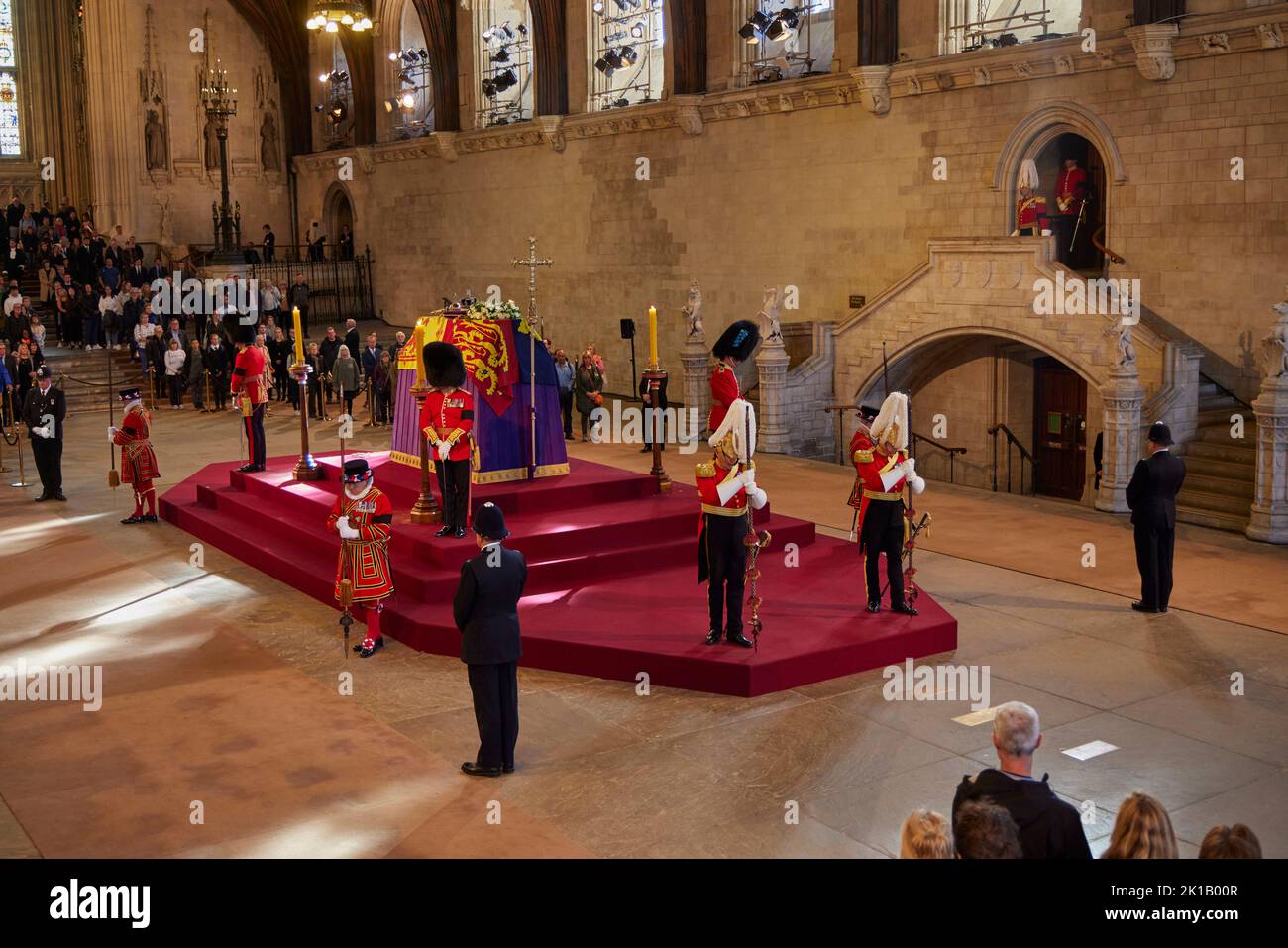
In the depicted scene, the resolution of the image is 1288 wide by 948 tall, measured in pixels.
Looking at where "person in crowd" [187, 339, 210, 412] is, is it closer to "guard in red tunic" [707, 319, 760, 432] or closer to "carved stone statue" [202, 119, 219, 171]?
"carved stone statue" [202, 119, 219, 171]

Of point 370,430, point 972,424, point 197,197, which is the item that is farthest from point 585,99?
point 197,197

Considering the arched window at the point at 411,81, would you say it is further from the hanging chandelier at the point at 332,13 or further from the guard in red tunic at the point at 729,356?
the guard in red tunic at the point at 729,356

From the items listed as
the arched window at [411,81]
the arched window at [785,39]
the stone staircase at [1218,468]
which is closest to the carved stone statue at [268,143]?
the arched window at [411,81]

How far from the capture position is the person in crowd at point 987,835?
4055 mm

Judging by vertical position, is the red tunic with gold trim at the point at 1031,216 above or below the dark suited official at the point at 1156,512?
above

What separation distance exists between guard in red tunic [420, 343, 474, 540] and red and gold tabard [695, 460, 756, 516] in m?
2.43

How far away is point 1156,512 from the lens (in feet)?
33.7

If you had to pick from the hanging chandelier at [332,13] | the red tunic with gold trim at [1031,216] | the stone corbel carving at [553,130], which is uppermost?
the hanging chandelier at [332,13]

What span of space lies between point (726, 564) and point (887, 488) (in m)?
1.35

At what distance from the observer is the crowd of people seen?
3.87m

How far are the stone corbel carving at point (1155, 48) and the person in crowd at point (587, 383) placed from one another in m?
8.19

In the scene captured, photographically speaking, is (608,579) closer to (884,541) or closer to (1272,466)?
(884,541)

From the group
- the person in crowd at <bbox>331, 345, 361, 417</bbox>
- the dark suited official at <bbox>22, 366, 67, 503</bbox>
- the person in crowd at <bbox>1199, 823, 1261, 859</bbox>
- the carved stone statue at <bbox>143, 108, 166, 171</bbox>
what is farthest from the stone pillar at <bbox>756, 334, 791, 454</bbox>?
the carved stone statue at <bbox>143, 108, 166, 171</bbox>
